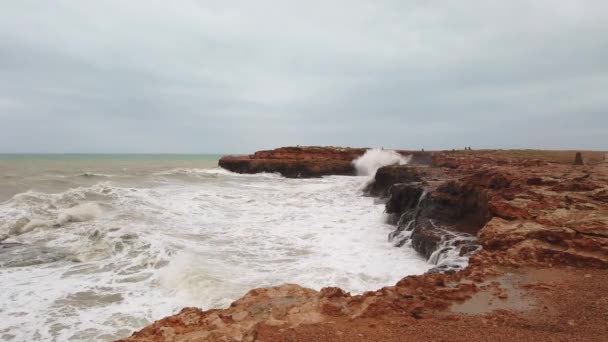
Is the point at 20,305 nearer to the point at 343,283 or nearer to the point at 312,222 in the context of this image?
the point at 343,283

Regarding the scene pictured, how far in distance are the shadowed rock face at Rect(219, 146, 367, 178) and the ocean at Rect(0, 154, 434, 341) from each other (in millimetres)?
19356

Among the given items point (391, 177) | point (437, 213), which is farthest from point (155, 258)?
point (391, 177)

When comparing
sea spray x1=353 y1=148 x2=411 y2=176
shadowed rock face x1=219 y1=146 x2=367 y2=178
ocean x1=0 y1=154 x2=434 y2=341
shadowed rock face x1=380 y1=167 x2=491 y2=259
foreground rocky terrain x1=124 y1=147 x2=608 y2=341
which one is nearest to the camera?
foreground rocky terrain x1=124 y1=147 x2=608 y2=341

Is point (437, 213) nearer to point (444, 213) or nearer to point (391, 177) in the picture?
point (444, 213)

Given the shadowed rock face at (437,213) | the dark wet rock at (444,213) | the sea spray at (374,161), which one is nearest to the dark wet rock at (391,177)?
the shadowed rock face at (437,213)

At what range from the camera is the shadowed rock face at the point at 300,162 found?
3603 centimetres

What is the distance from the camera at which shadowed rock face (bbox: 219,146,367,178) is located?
118ft

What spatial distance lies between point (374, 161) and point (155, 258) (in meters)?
29.6

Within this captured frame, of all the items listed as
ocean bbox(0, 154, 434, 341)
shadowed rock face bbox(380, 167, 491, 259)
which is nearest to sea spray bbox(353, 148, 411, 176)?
ocean bbox(0, 154, 434, 341)

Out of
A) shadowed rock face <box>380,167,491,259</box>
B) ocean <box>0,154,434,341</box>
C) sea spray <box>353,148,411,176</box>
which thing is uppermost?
sea spray <box>353,148,411,176</box>

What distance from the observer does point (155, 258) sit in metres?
8.79

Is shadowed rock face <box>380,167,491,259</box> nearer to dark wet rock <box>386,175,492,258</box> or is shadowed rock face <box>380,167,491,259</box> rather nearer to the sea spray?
dark wet rock <box>386,175,492,258</box>

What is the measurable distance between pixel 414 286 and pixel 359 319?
1.21 m

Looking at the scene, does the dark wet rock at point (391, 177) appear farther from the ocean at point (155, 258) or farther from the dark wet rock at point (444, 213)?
the dark wet rock at point (444, 213)
